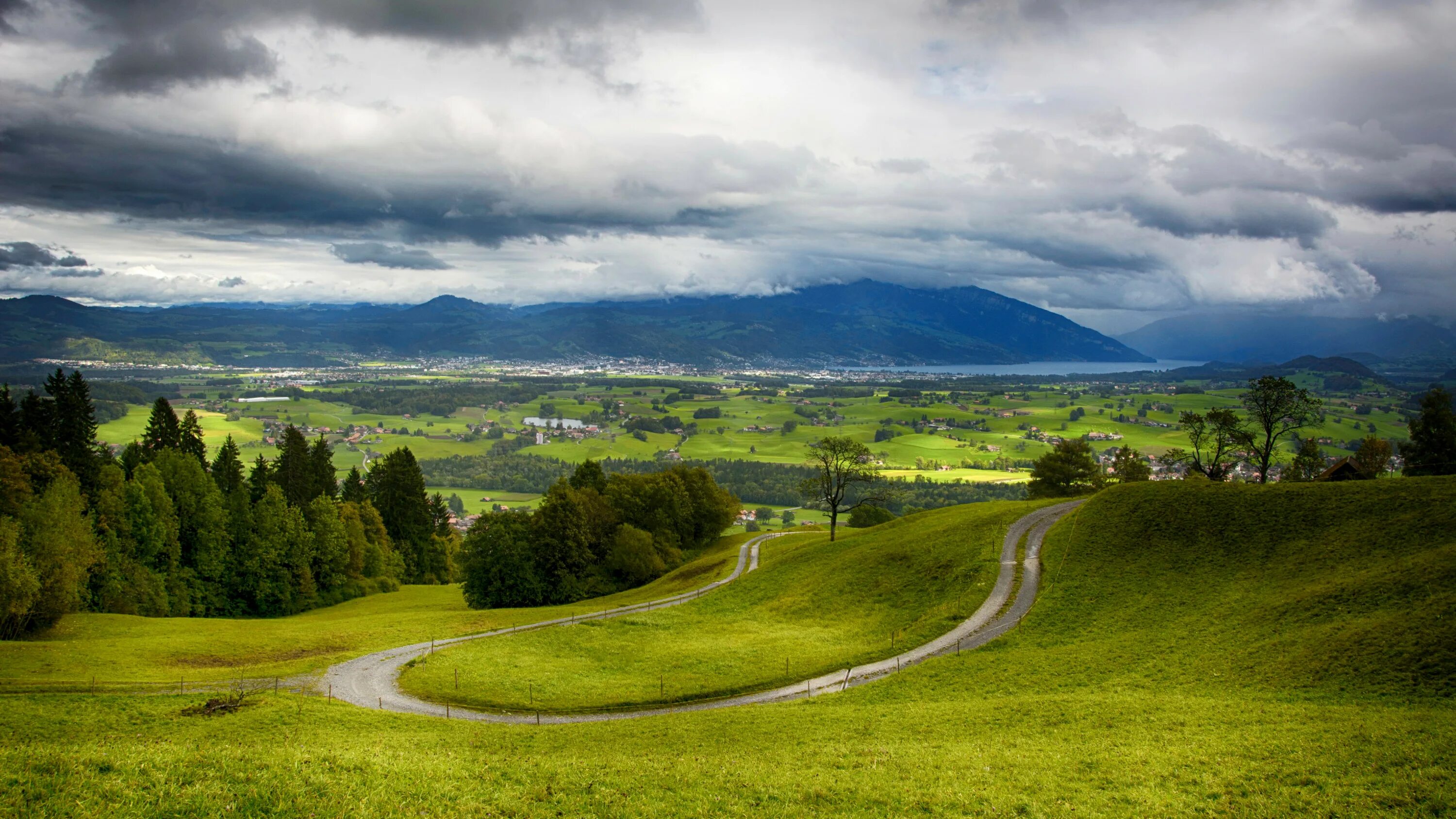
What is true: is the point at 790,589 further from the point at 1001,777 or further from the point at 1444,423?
the point at 1444,423

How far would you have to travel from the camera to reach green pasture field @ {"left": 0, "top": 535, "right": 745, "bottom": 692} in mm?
36438

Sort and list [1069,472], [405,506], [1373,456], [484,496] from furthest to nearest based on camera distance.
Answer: [484,496], [405,506], [1069,472], [1373,456]

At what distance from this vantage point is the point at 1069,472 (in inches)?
3450

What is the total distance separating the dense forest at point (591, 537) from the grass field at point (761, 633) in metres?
19.9

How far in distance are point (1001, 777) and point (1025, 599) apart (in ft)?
82.6

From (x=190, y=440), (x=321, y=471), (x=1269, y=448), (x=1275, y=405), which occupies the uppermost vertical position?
(x=1275, y=405)

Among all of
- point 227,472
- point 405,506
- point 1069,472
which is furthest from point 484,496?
point 1069,472

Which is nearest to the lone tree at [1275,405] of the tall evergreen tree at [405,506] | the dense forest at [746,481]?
the dense forest at [746,481]

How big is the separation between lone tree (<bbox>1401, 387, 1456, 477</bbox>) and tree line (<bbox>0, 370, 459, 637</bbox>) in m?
111

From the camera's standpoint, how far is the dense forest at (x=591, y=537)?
233 feet

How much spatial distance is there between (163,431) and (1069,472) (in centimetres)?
10721

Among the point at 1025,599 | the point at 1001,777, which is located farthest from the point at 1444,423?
the point at 1001,777

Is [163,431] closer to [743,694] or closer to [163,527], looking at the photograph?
[163,527]

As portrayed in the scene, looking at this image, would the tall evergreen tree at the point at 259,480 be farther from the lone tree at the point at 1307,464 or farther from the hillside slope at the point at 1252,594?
the lone tree at the point at 1307,464
